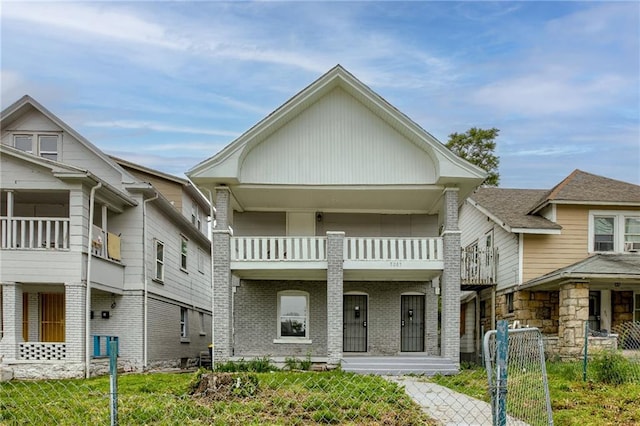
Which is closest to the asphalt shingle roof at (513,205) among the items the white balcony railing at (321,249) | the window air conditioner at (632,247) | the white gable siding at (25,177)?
the window air conditioner at (632,247)

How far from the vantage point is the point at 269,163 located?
18688 mm

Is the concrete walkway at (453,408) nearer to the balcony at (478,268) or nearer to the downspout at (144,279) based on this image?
the downspout at (144,279)

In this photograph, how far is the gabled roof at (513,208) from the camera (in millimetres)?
21469

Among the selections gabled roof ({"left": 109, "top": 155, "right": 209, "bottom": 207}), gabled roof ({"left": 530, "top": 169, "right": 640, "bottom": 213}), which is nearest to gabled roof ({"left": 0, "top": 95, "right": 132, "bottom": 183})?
gabled roof ({"left": 109, "top": 155, "right": 209, "bottom": 207})

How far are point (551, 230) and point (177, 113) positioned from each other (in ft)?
42.6

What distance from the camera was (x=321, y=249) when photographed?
18859 mm

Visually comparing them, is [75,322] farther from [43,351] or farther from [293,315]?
[293,315]

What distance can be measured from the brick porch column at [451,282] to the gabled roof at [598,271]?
3355 millimetres

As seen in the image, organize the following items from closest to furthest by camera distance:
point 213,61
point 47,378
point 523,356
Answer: point 523,356 → point 213,61 → point 47,378

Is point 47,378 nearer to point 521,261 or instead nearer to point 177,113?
point 177,113

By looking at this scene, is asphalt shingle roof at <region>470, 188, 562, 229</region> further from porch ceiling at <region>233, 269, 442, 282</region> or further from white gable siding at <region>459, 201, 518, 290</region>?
porch ceiling at <region>233, 269, 442, 282</region>

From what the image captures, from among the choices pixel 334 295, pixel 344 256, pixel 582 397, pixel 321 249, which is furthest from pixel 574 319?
pixel 582 397

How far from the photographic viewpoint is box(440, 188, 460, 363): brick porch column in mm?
18047

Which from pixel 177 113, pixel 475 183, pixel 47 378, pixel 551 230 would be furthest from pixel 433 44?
pixel 47 378
